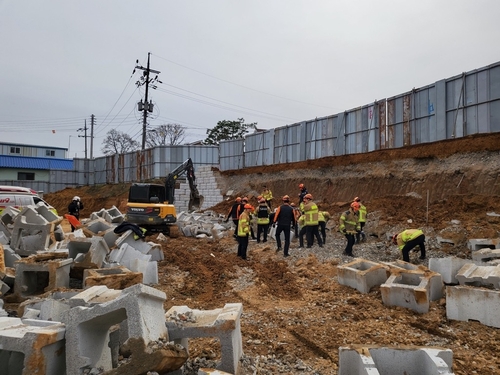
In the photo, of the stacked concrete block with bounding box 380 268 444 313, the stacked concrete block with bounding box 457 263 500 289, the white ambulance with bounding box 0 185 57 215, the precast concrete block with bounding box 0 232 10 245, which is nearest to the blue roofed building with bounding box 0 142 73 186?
the white ambulance with bounding box 0 185 57 215

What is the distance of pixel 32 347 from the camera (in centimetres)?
330

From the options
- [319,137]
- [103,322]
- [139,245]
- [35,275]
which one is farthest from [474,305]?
[319,137]

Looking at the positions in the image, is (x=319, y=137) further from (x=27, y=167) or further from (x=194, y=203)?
(x=27, y=167)

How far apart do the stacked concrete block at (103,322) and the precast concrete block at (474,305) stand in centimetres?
423

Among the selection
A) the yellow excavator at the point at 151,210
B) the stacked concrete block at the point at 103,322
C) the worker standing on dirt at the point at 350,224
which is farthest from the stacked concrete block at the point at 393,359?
the yellow excavator at the point at 151,210

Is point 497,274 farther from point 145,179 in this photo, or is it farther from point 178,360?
A: point 145,179

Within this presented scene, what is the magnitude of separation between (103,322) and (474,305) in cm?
480

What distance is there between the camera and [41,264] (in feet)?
21.6

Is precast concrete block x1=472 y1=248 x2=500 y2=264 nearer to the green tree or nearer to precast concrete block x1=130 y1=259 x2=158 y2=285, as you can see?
precast concrete block x1=130 y1=259 x2=158 y2=285

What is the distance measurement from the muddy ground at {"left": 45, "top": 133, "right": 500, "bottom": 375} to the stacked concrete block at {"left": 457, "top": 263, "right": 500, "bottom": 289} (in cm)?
54

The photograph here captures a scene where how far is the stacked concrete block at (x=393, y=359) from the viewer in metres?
3.62

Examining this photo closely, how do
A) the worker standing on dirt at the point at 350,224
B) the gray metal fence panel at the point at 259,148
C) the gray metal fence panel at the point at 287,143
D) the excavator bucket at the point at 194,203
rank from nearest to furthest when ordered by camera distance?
the worker standing on dirt at the point at 350,224 < the gray metal fence panel at the point at 287,143 < the excavator bucket at the point at 194,203 < the gray metal fence panel at the point at 259,148

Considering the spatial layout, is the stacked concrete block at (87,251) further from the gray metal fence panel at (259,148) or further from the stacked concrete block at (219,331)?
the gray metal fence panel at (259,148)

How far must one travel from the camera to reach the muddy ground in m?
5.03
